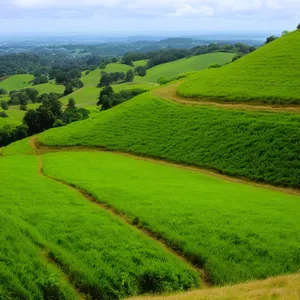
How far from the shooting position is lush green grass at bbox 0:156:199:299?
44.0 ft

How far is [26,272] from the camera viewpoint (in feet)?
42.0

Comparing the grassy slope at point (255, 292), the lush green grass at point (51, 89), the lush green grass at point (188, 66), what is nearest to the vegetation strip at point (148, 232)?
the grassy slope at point (255, 292)

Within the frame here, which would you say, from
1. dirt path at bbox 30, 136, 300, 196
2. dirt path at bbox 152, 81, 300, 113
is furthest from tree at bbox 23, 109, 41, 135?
dirt path at bbox 152, 81, 300, 113

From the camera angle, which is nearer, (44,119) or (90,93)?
(44,119)

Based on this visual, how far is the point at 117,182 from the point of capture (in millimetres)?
28469

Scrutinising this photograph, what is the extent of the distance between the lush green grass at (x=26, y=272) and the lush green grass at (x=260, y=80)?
34960mm

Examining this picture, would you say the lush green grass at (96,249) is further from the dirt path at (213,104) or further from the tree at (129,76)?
the tree at (129,76)

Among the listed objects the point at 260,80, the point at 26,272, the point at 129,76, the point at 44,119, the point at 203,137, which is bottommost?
the point at 44,119

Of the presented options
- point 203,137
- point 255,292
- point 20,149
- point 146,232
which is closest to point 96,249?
point 146,232

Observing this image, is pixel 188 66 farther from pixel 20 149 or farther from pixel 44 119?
pixel 20 149

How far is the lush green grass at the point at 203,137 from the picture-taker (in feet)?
108

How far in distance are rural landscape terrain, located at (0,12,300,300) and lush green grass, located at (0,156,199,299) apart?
0.17ft

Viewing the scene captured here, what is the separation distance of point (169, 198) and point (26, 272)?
11834mm

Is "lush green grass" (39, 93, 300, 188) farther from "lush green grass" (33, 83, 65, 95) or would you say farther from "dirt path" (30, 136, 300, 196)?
"lush green grass" (33, 83, 65, 95)
